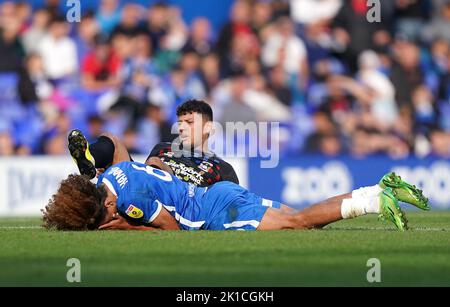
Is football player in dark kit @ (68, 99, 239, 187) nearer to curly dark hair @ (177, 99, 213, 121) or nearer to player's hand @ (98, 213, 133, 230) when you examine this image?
curly dark hair @ (177, 99, 213, 121)

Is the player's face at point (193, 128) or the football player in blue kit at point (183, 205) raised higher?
the player's face at point (193, 128)

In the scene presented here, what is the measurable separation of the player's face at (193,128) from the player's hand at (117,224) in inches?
91.2

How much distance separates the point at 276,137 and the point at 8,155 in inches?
181

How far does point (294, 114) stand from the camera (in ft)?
59.8

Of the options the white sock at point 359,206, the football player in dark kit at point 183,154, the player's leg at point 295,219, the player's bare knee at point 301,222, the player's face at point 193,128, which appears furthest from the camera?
the player's face at point 193,128

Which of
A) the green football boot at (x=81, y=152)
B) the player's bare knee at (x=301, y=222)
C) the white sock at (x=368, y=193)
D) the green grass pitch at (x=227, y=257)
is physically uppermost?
the green football boot at (x=81, y=152)

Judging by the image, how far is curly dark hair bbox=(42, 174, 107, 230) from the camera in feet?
31.4

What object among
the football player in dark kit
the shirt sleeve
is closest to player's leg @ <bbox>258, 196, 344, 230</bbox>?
the football player in dark kit

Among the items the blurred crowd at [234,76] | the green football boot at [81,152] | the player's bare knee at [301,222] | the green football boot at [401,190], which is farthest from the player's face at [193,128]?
the blurred crowd at [234,76]

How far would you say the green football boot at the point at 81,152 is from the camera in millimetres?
10734

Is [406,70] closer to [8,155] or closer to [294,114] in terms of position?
[294,114]

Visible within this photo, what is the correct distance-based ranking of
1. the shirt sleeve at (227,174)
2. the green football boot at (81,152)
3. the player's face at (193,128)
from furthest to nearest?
the player's face at (193,128), the shirt sleeve at (227,174), the green football boot at (81,152)

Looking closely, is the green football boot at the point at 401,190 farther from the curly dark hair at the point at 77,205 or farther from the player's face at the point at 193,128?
the player's face at the point at 193,128
